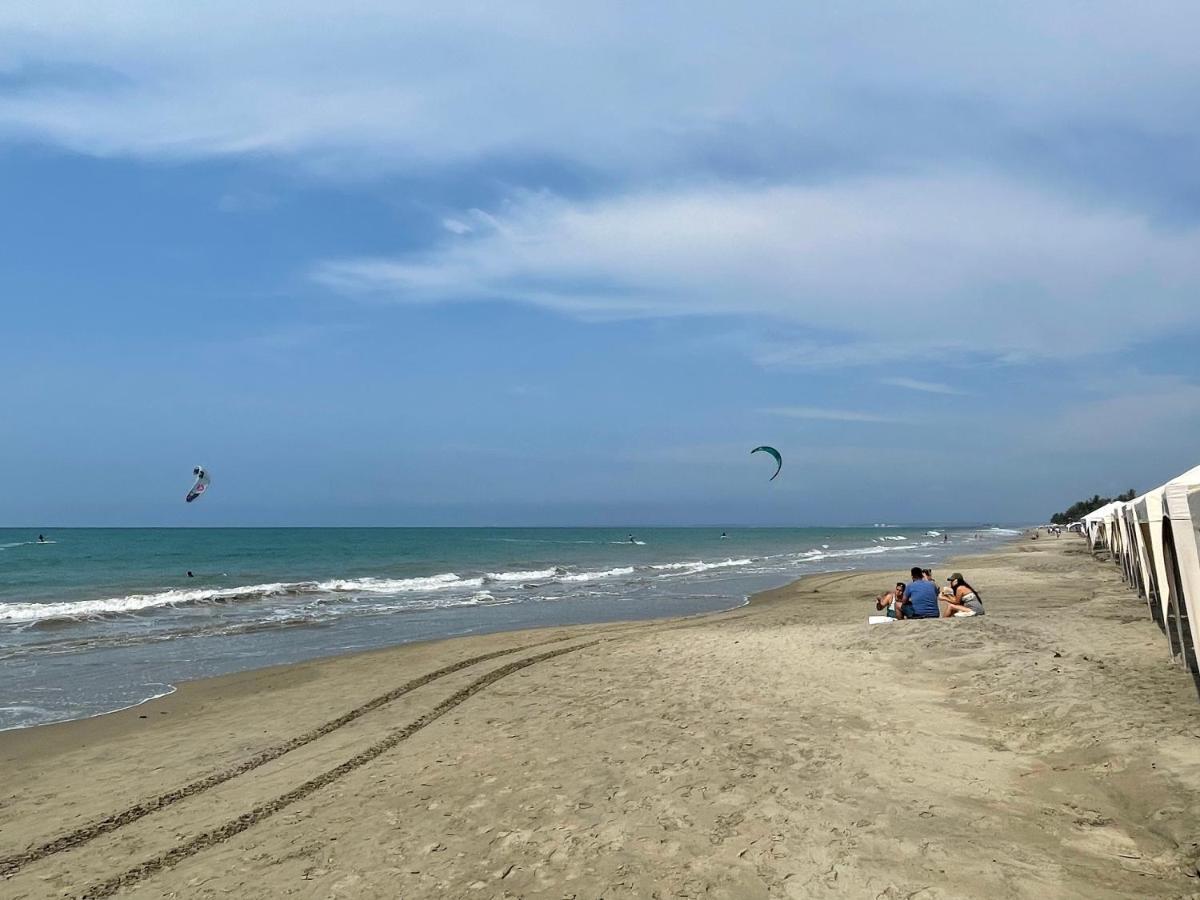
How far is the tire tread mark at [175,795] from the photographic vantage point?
4.95 m

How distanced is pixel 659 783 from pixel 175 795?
363 cm

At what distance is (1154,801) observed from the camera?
4.62 metres

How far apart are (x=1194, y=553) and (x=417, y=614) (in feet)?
55.5

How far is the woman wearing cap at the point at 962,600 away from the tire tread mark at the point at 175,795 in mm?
8407

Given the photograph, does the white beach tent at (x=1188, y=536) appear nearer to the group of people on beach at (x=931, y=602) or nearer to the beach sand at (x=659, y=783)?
the beach sand at (x=659, y=783)

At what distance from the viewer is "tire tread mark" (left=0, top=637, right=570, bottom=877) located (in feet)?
16.2

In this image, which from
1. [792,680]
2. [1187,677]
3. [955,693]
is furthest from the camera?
[792,680]

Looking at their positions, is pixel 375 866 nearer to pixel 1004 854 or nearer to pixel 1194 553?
pixel 1004 854

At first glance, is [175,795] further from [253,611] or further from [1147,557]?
[253,611]

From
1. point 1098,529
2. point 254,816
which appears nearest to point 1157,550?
point 254,816

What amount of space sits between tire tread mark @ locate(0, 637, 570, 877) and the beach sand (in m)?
0.04

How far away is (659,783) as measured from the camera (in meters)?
5.34

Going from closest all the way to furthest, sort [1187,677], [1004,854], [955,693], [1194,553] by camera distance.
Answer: [1004,854], [1194,553], [1187,677], [955,693]

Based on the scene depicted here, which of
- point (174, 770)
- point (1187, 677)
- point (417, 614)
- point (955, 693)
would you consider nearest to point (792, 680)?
point (955, 693)
